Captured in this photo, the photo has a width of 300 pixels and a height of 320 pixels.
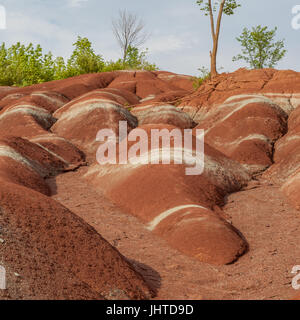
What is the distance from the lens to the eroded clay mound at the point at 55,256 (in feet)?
14.7

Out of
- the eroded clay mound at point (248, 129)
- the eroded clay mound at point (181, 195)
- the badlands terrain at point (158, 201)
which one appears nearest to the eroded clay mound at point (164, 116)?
the badlands terrain at point (158, 201)

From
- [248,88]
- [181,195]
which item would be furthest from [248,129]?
[181,195]

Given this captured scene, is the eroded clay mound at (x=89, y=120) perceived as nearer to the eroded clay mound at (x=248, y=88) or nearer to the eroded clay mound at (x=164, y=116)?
the eroded clay mound at (x=164, y=116)

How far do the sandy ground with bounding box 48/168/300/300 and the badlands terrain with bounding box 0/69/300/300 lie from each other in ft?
0.08

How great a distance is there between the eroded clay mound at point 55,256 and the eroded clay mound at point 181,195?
2.13 metres

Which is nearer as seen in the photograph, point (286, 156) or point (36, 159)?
point (36, 159)

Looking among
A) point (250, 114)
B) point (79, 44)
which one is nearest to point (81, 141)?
point (250, 114)

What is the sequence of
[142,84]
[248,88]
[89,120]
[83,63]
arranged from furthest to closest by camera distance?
[83,63]
[142,84]
[248,88]
[89,120]

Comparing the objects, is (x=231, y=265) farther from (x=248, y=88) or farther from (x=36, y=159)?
(x=248, y=88)

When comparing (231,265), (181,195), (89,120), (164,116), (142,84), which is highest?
(142,84)

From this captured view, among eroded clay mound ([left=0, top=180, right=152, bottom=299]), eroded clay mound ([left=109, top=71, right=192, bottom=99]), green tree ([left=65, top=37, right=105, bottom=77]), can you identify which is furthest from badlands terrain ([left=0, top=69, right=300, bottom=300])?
green tree ([left=65, top=37, right=105, bottom=77])

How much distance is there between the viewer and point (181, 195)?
9.04 meters

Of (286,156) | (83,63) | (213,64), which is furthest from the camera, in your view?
(83,63)

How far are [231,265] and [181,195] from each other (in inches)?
87.3
